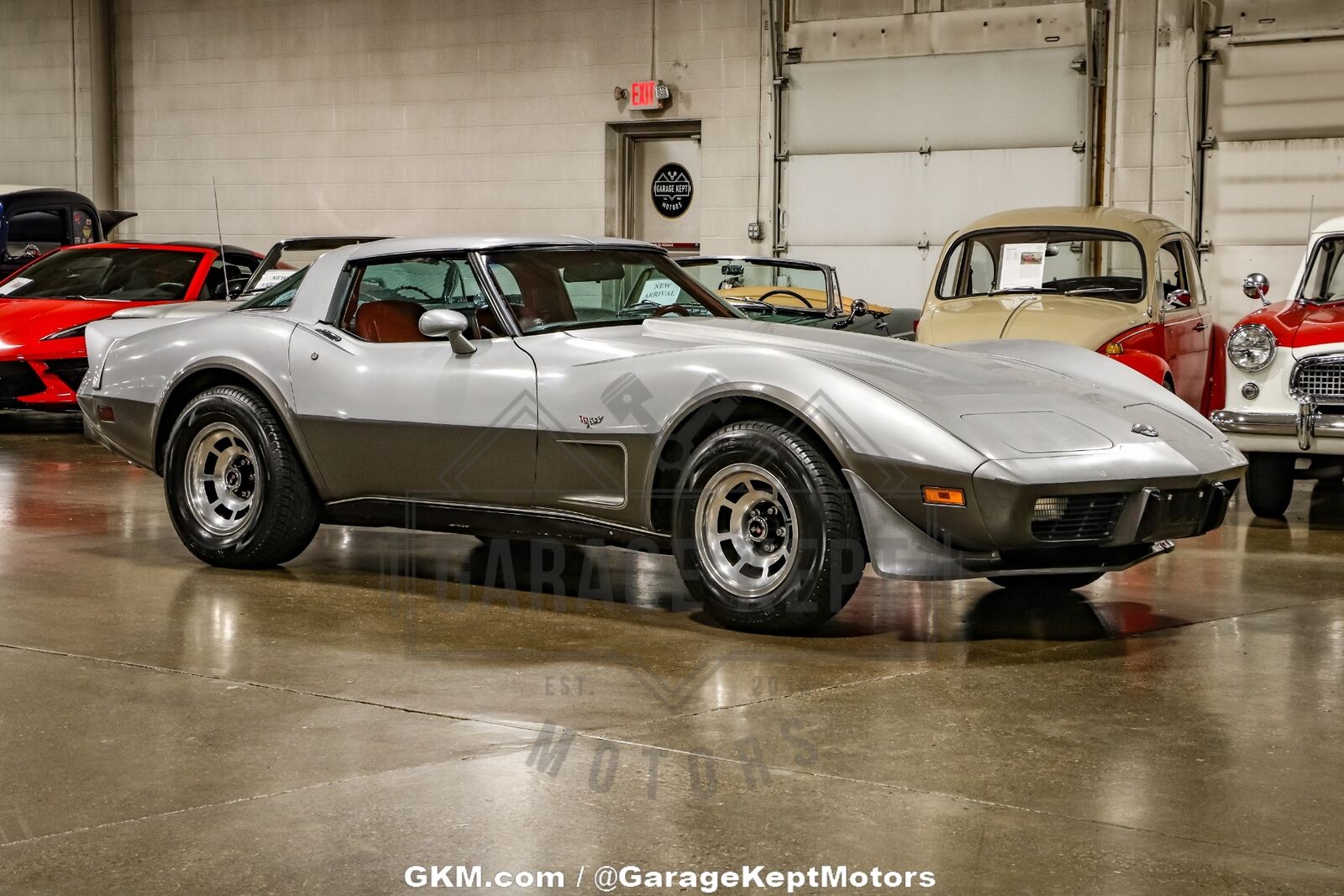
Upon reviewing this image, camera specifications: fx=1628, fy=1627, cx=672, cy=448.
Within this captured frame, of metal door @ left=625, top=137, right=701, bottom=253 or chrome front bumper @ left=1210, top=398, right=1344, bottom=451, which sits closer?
chrome front bumper @ left=1210, top=398, right=1344, bottom=451

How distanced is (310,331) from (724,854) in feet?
12.0

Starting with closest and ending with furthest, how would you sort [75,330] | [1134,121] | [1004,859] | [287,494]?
[1004,859] → [287,494] → [75,330] → [1134,121]

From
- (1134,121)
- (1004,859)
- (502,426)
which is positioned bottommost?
(1004,859)

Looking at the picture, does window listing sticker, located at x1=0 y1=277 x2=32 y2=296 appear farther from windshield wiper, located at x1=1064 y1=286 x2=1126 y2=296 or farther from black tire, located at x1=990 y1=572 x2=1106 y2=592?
black tire, located at x1=990 y1=572 x2=1106 y2=592

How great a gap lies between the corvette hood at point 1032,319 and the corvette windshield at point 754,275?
2015 millimetres

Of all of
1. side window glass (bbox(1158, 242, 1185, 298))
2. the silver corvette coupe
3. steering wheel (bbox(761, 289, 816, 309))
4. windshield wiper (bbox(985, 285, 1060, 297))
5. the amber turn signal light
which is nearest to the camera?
the amber turn signal light

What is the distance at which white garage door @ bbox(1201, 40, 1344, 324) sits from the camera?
14375 millimetres

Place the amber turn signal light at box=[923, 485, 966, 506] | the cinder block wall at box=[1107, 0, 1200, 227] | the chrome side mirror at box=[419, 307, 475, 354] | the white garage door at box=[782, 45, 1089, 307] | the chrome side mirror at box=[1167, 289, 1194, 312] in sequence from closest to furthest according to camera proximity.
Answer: the amber turn signal light at box=[923, 485, 966, 506] < the chrome side mirror at box=[419, 307, 475, 354] < the chrome side mirror at box=[1167, 289, 1194, 312] < the cinder block wall at box=[1107, 0, 1200, 227] < the white garage door at box=[782, 45, 1089, 307]

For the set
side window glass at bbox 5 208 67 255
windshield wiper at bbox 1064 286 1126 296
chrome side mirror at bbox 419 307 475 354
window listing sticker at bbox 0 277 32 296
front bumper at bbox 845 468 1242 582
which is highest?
side window glass at bbox 5 208 67 255

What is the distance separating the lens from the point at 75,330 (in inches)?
460

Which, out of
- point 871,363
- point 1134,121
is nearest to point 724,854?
point 871,363

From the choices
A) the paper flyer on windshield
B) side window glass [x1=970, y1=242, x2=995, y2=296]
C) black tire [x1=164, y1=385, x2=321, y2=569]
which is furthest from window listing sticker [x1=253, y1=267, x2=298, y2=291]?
the paper flyer on windshield

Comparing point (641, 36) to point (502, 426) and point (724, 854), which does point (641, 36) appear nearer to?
point (502, 426)

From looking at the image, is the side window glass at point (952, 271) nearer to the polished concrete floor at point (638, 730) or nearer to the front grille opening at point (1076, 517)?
the polished concrete floor at point (638, 730)
